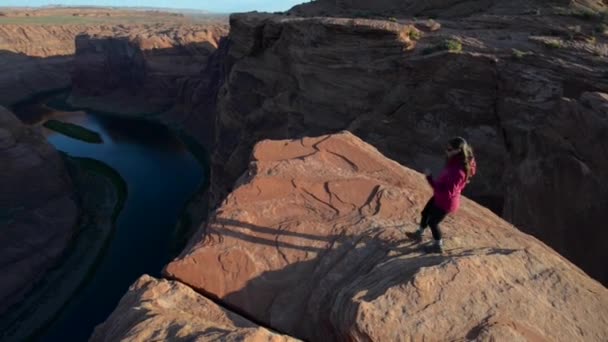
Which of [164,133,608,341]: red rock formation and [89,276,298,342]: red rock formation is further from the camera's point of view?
[164,133,608,341]: red rock formation

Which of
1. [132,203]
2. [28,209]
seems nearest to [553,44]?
[28,209]

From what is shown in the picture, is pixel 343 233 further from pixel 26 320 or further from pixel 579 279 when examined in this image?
pixel 26 320

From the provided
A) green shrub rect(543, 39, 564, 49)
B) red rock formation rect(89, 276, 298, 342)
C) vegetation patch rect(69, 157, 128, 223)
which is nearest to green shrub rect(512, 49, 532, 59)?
green shrub rect(543, 39, 564, 49)

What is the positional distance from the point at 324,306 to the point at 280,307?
2.56ft

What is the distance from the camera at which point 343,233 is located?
7543mm

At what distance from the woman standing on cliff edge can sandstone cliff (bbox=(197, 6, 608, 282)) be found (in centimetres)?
611

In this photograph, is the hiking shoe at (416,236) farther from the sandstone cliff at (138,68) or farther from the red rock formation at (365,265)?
the sandstone cliff at (138,68)

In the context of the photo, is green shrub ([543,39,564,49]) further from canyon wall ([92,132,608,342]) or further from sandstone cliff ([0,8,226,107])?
sandstone cliff ([0,8,226,107])

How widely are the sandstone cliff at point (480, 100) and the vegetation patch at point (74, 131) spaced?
30701 mm

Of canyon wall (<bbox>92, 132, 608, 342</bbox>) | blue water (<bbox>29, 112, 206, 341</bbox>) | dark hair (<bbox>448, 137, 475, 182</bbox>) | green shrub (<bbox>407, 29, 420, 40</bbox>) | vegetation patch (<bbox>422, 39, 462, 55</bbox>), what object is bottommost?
blue water (<bbox>29, 112, 206, 341</bbox>)

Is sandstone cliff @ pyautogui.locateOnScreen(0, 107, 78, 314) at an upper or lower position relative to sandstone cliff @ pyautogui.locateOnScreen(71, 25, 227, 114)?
lower

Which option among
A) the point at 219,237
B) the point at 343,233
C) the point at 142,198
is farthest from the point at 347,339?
the point at 142,198

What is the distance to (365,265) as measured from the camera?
6.69 metres

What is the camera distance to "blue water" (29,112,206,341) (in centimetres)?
2394
